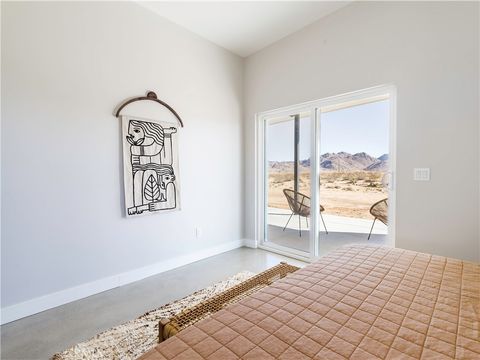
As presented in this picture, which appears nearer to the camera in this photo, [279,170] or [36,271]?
[36,271]

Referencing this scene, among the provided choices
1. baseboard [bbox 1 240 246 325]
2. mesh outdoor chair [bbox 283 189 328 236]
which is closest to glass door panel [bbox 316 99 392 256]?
mesh outdoor chair [bbox 283 189 328 236]

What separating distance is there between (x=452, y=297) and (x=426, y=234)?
1285 millimetres

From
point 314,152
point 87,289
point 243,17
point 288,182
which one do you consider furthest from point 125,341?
point 243,17

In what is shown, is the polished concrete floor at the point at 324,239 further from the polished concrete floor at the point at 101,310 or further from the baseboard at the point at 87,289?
the baseboard at the point at 87,289

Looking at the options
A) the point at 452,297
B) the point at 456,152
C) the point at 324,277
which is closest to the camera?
the point at 452,297

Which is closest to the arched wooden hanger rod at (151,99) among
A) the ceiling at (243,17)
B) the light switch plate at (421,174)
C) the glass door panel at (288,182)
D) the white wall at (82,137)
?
the white wall at (82,137)

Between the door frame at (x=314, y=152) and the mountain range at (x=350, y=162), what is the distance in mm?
93

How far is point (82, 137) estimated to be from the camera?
7.22 ft

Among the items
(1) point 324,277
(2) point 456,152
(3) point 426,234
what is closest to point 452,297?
(1) point 324,277

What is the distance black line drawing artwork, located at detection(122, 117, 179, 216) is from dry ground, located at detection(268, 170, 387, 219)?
5.59 ft

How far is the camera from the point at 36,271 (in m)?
1.98

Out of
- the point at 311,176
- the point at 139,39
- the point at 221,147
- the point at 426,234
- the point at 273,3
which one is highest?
the point at 273,3

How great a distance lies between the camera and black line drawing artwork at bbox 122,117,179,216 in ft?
8.12

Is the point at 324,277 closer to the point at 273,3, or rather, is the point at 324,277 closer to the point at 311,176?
the point at 311,176
